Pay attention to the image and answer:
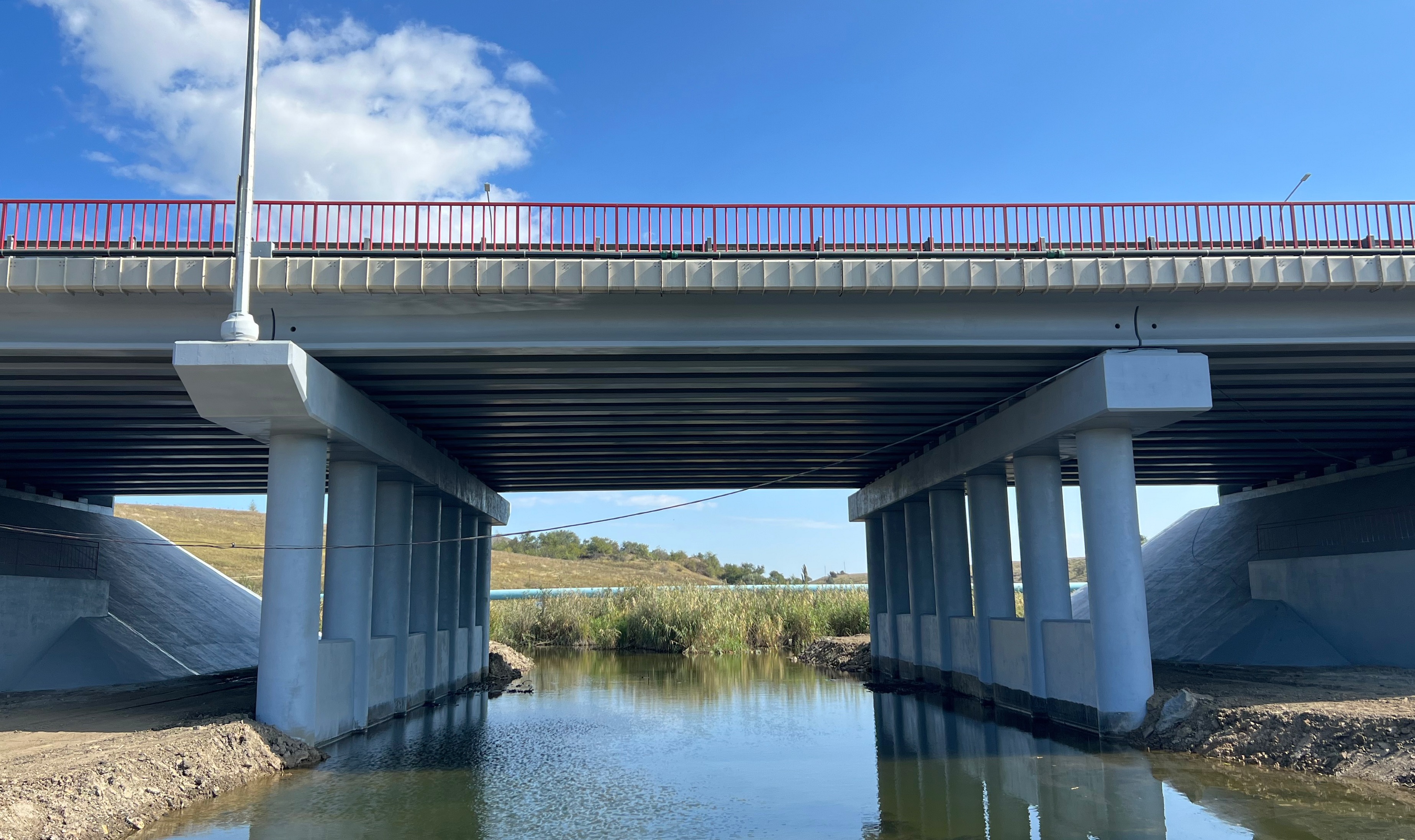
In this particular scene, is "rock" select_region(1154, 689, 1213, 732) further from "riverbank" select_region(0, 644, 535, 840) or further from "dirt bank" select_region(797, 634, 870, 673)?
"dirt bank" select_region(797, 634, 870, 673)

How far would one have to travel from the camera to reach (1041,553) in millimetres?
19125

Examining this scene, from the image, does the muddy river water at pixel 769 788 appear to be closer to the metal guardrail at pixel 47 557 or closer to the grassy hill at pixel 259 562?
the metal guardrail at pixel 47 557

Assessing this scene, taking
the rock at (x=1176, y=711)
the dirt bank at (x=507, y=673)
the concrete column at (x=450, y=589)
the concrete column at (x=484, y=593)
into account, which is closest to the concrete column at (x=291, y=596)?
the dirt bank at (x=507, y=673)

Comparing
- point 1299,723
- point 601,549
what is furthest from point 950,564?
point 601,549

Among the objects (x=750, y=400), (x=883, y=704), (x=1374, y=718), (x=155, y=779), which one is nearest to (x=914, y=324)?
(x=750, y=400)

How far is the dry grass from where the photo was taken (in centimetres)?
7131

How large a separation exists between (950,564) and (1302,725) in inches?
468

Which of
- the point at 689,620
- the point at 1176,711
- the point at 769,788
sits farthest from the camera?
the point at 689,620

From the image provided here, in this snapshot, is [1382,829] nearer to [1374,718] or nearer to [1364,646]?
[1374,718]

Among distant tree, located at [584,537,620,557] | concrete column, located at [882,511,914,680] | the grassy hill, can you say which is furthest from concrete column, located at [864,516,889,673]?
distant tree, located at [584,537,620,557]

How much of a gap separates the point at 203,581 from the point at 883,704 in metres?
24.4

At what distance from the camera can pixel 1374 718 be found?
13.1m

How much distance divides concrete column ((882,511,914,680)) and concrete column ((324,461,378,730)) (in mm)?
15553

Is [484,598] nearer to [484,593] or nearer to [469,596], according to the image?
[484,593]
